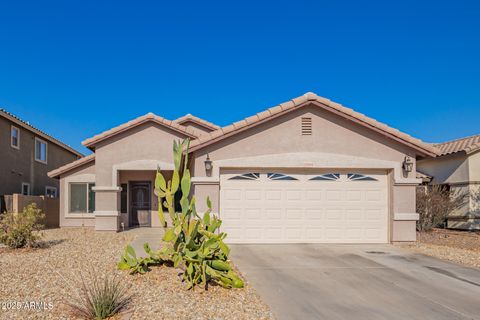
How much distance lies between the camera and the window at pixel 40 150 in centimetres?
2263

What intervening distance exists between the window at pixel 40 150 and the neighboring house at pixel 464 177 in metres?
22.2

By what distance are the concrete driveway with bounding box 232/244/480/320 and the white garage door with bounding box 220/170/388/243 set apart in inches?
40.5

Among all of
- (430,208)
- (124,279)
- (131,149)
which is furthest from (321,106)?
(131,149)

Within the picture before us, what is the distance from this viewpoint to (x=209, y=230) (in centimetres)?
718

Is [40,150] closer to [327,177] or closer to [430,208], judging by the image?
[327,177]

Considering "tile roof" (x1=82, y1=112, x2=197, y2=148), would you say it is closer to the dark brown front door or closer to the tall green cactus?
the dark brown front door

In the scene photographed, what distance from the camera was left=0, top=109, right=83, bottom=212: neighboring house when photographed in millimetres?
18688

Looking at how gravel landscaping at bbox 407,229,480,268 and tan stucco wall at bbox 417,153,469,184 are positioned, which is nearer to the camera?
gravel landscaping at bbox 407,229,480,268

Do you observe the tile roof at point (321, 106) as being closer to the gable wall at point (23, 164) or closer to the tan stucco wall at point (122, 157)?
the tan stucco wall at point (122, 157)

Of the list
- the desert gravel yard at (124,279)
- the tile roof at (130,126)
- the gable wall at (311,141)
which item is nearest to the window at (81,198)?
the tile roof at (130,126)

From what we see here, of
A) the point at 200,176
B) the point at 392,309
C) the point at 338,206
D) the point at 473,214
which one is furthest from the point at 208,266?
the point at 473,214

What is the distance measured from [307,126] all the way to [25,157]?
654 inches

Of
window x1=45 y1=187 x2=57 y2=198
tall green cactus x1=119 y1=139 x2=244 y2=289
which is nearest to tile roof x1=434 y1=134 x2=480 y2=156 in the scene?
tall green cactus x1=119 y1=139 x2=244 y2=289

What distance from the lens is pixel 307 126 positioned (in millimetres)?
12031
